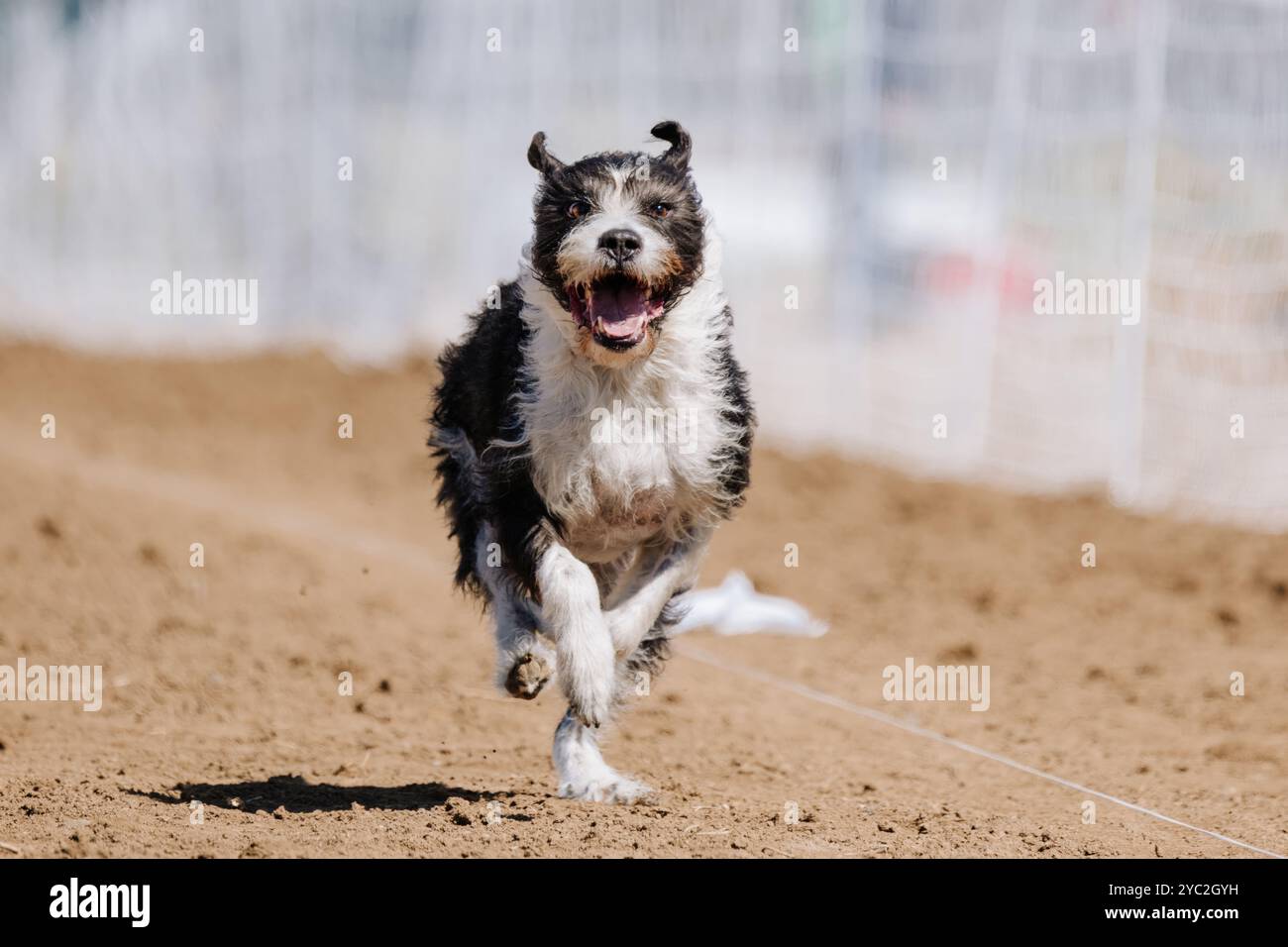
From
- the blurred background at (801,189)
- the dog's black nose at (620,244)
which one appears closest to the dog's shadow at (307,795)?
the dog's black nose at (620,244)

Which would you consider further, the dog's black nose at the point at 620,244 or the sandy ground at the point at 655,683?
the sandy ground at the point at 655,683

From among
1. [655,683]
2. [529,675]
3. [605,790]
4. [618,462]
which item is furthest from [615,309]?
[655,683]

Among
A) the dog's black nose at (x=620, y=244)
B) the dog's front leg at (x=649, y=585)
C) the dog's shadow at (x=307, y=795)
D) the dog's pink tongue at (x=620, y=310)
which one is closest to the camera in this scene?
the dog's black nose at (x=620, y=244)

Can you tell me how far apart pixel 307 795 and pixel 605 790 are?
1.10 metres

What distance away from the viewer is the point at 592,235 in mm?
5199

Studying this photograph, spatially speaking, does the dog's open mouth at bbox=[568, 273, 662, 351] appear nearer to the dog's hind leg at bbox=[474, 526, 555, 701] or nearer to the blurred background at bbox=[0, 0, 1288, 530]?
the dog's hind leg at bbox=[474, 526, 555, 701]

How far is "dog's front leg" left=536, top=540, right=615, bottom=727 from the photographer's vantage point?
5.25 m

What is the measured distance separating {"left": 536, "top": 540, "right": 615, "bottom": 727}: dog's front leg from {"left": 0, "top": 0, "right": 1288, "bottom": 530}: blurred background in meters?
8.18

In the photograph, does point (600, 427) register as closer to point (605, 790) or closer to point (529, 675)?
point (529, 675)

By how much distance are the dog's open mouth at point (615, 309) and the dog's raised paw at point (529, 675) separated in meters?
1.13

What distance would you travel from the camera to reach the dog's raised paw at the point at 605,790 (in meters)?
5.80

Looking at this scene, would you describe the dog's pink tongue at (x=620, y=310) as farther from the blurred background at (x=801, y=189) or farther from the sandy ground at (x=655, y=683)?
the blurred background at (x=801, y=189)

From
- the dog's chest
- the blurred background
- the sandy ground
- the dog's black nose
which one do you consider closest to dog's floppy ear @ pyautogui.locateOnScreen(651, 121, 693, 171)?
the dog's black nose

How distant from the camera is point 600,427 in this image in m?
5.50
